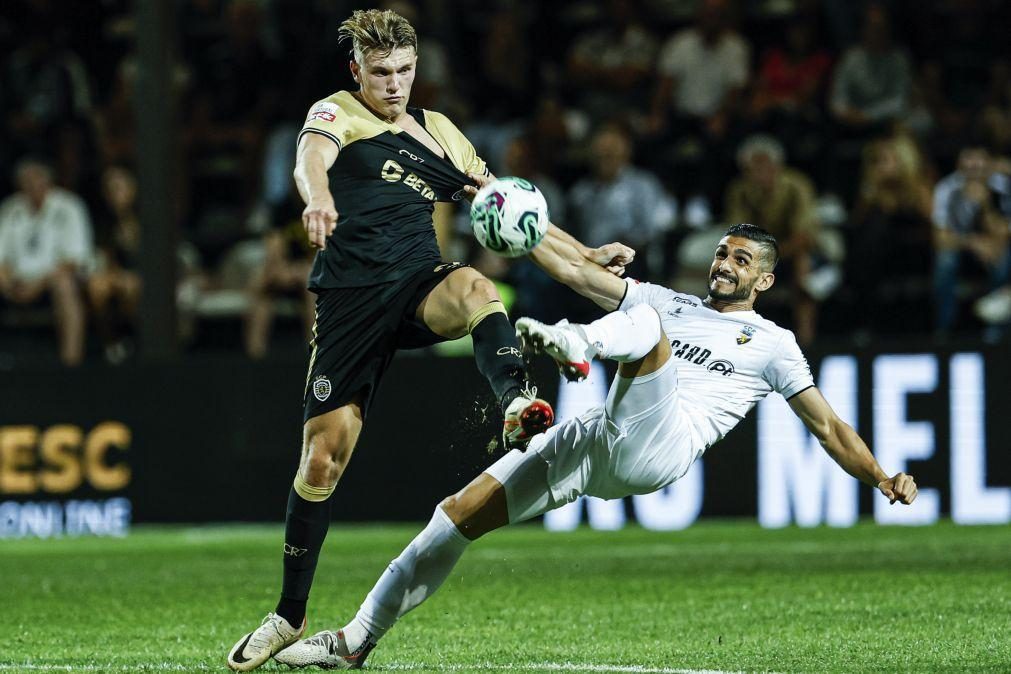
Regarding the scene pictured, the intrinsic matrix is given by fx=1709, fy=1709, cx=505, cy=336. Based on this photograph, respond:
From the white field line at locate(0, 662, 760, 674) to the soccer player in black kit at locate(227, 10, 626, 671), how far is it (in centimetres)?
28

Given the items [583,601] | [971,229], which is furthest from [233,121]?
[583,601]

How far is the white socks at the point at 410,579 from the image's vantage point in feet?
20.7

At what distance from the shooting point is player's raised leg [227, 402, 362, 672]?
6355 millimetres

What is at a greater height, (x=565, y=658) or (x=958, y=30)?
(x=958, y=30)

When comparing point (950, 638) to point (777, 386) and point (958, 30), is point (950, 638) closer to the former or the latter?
point (777, 386)

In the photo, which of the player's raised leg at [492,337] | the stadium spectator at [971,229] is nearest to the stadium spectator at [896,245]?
the stadium spectator at [971,229]

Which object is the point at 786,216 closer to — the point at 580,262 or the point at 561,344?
the point at 580,262

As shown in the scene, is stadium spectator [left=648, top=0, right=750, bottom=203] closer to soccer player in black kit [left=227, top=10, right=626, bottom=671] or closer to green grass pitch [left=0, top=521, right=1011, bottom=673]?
green grass pitch [left=0, top=521, right=1011, bottom=673]

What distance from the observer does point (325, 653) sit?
6258 mm

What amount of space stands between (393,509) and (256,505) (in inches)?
42.2

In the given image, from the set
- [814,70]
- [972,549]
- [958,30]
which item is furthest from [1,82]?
[972,549]

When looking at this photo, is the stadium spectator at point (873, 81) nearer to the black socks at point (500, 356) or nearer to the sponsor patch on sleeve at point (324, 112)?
the sponsor patch on sleeve at point (324, 112)

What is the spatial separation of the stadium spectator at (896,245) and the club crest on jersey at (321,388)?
7624mm

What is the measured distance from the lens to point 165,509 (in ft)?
43.3
